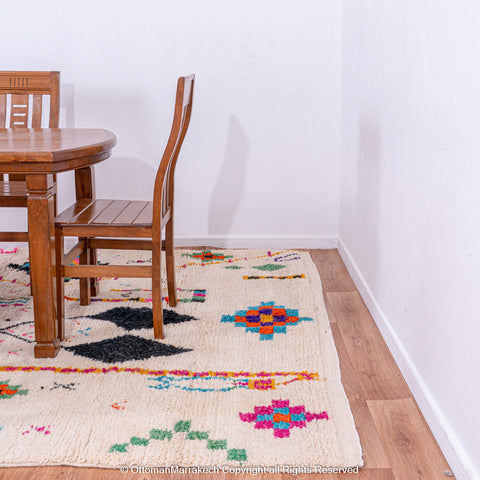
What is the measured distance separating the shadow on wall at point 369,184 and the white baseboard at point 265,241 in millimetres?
573

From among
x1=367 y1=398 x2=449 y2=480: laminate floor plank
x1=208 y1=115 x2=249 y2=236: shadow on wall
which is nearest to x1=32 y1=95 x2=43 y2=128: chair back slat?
x1=208 y1=115 x2=249 y2=236: shadow on wall

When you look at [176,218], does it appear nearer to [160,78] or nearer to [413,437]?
[160,78]

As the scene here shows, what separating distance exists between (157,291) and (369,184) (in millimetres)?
939

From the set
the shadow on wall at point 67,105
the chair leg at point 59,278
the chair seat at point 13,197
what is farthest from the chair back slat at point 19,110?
the chair leg at point 59,278

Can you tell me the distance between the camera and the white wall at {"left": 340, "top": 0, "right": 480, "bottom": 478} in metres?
1.36

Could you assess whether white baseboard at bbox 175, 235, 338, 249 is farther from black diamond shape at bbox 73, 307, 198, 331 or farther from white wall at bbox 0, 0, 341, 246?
black diamond shape at bbox 73, 307, 198, 331

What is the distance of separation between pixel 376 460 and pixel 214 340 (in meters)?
0.78

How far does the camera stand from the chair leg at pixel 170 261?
233 cm

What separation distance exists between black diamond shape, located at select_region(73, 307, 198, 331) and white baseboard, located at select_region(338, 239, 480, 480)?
0.67m

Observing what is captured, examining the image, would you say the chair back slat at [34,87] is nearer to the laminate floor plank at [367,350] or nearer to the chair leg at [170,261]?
the chair leg at [170,261]

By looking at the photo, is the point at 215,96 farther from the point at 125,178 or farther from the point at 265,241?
the point at 265,241

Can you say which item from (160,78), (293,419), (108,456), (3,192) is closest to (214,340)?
(293,419)

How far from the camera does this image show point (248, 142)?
319cm

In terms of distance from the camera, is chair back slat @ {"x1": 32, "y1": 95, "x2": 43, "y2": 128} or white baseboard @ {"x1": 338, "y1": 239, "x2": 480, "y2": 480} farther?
chair back slat @ {"x1": 32, "y1": 95, "x2": 43, "y2": 128}
